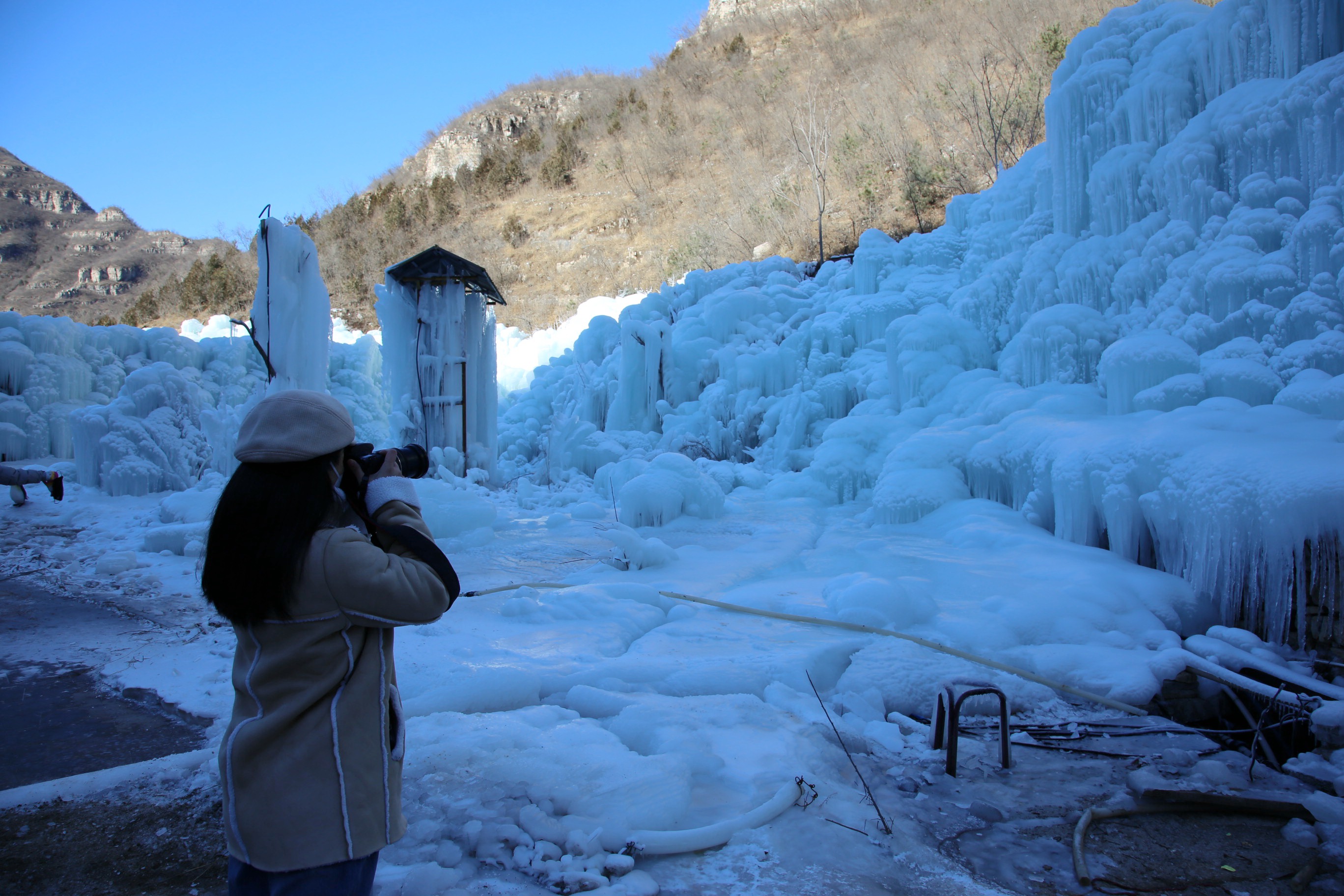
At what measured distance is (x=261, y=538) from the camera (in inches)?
53.3

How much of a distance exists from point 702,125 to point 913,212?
15.8 metres

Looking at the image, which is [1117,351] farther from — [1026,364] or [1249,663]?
[1249,663]

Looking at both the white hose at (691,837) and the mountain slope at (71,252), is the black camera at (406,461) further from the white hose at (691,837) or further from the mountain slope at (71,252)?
the mountain slope at (71,252)

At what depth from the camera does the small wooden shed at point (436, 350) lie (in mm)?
10305

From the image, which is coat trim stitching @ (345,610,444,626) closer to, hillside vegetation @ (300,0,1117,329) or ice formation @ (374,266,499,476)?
ice formation @ (374,266,499,476)

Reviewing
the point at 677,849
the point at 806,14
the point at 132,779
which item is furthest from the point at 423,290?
the point at 806,14

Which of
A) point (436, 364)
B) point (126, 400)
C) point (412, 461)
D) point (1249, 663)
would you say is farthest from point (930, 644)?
point (126, 400)

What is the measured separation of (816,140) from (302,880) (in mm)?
24284

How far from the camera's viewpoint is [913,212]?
1744cm

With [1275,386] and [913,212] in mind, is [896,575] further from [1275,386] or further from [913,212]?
[913,212]

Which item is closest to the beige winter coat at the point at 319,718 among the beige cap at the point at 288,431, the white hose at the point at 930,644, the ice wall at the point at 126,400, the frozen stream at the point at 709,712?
the beige cap at the point at 288,431

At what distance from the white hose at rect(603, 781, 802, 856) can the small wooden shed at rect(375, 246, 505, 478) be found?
8.62m

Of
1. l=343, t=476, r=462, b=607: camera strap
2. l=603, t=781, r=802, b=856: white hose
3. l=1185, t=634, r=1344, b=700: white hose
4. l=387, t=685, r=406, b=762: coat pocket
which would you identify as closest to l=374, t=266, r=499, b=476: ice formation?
l=603, t=781, r=802, b=856: white hose

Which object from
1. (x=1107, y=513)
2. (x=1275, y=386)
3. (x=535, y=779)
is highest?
(x=1275, y=386)
